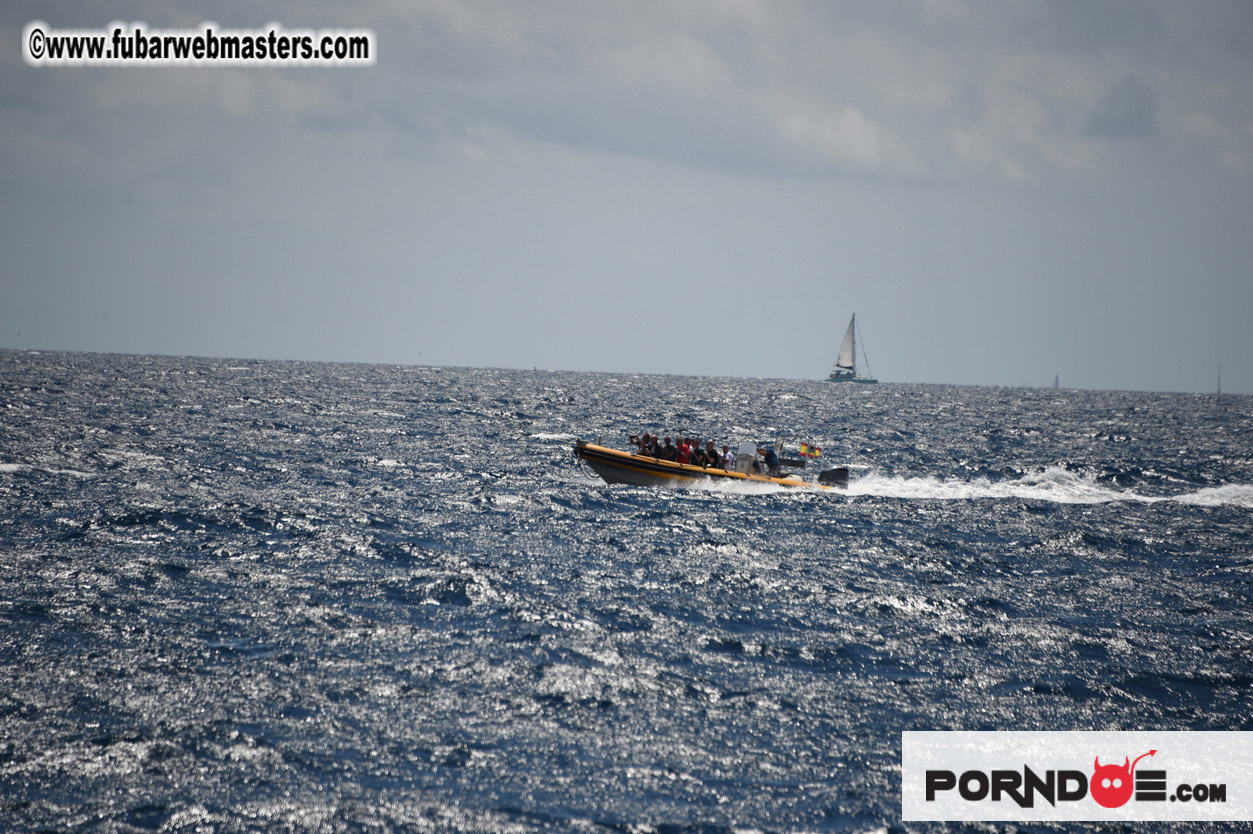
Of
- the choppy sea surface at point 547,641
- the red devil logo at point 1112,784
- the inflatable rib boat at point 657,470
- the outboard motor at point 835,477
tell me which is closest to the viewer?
the choppy sea surface at point 547,641

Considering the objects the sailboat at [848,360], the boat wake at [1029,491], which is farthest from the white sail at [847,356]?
the boat wake at [1029,491]

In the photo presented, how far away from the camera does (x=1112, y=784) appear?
10.5 m

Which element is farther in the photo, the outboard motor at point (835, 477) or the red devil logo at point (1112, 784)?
the outboard motor at point (835, 477)

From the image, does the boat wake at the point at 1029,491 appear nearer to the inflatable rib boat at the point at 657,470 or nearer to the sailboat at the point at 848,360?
the inflatable rib boat at the point at 657,470

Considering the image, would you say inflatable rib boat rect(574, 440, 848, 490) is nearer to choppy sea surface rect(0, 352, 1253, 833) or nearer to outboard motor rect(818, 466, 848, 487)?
choppy sea surface rect(0, 352, 1253, 833)

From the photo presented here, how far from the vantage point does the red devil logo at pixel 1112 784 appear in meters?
10.3

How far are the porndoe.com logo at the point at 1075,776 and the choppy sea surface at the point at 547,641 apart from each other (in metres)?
0.36

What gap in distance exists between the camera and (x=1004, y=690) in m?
13.0

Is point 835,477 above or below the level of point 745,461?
below

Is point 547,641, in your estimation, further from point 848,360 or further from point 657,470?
point 848,360

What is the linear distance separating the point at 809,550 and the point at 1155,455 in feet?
125

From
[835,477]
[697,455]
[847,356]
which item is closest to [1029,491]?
[835,477]

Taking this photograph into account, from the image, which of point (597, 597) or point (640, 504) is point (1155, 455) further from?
point (597, 597)

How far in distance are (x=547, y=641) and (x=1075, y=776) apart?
282 inches
